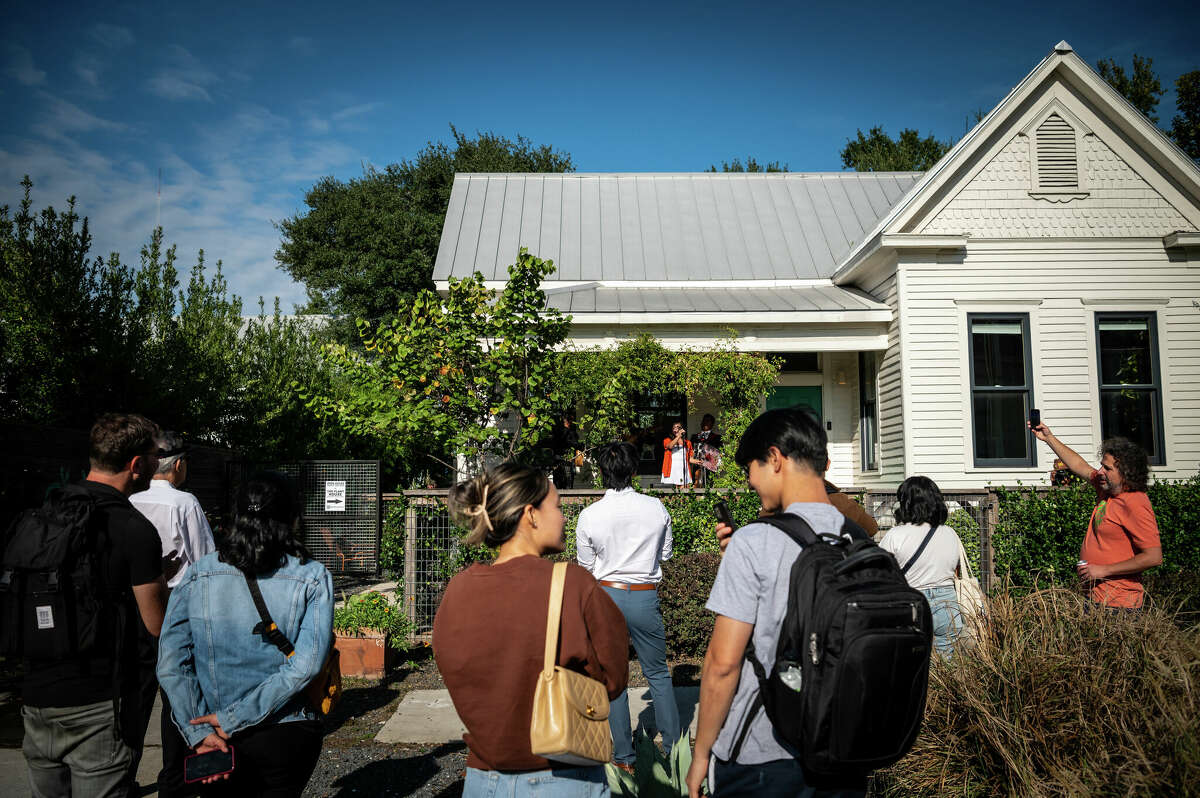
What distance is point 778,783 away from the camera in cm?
225

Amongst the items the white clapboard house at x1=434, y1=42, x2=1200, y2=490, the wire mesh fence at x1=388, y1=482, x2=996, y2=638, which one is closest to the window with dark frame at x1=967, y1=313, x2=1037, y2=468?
the white clapboard house at x1=434, y1=42, x2=1200, y2=490

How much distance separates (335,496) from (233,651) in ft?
21.2

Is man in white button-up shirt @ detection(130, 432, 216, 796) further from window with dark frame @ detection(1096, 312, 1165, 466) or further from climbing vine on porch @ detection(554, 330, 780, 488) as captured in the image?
window with dark frame @ detection(1096, 312, 1165, 466)

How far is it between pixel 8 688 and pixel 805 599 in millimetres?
7900

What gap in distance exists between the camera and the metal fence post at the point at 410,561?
814 centimetres

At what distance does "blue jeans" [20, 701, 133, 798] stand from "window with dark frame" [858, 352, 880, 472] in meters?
11.7

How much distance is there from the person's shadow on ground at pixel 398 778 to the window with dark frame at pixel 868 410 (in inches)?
376

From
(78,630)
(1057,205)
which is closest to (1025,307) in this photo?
(1057,205)

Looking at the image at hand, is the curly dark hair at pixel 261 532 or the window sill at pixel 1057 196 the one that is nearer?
the curly dark hair at pixel 261 532

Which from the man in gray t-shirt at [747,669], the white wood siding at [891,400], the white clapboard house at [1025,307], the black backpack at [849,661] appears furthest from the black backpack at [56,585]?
the white wood siding at [891,400]

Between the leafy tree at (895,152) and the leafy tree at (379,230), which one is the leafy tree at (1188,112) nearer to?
the leafy tree at (895,152)

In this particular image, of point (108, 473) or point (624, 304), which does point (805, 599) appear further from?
point (624, 304)

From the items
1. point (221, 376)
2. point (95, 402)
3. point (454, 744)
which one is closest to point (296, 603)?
point (454, 744)

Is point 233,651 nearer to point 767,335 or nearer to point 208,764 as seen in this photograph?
point 208,764
